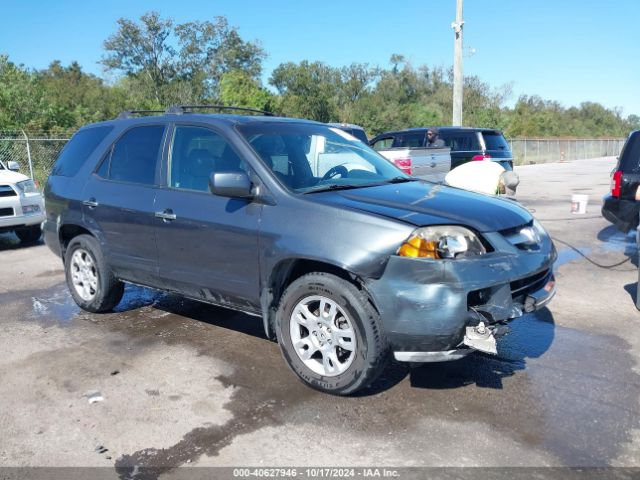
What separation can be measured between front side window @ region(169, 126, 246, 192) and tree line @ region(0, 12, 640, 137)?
28667 mm

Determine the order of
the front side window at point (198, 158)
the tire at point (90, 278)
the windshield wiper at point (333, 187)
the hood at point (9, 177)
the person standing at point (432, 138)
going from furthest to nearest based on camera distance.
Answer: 1. the person standing at point (432, 138)
2. the hood at point (9, 177)
3. the tire at point (90, 278)
4. the front side window at point (198, 158)
5. the windshield wiper at point (333, 187)

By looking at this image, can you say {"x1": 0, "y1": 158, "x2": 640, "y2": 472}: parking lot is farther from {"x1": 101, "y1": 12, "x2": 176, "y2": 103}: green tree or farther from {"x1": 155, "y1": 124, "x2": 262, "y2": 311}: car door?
{"x1": 101, "y1": 12, "x2": 176, "y2": 103}: green tree

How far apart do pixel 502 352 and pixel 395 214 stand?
5.56ft

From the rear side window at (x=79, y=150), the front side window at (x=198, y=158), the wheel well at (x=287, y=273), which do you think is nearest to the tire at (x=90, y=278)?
the rear side window at (x=79, y=150)

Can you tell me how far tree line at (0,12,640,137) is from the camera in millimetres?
40594

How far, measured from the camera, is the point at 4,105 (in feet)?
95.6

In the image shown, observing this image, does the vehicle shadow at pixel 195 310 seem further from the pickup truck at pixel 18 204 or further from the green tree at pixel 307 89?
the green tree at pixel 307 89

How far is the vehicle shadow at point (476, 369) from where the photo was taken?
3912mm

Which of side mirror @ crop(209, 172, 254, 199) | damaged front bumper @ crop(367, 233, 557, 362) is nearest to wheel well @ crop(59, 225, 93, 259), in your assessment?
side mirror @ crop(209, 172, 254, 199)

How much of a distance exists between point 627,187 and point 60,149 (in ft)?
52.2

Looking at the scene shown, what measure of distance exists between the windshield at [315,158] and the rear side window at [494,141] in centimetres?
878

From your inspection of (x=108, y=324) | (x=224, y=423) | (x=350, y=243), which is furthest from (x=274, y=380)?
(x=108, y=324)

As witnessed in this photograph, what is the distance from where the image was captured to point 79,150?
18.7ft

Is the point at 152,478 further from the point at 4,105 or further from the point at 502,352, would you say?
the point at 4,105
